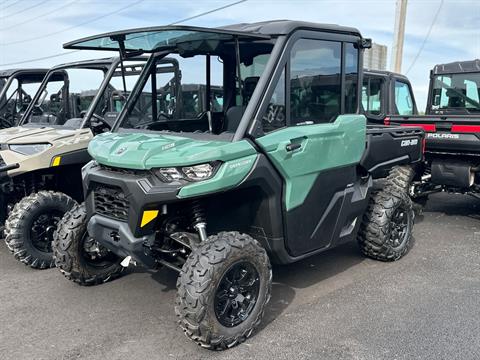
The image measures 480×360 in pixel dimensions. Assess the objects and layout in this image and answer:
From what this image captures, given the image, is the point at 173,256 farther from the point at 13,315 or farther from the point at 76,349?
the point at 13,315

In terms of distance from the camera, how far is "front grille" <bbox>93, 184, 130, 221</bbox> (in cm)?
375

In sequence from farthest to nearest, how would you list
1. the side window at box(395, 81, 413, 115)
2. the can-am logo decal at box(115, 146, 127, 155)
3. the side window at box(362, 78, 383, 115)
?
1. the side window at box(395, 81, 413, 115)
2. the side window at box(362, 78, 383, 115)
3. the can-am logo decal at box(115, 146, 127, 155)

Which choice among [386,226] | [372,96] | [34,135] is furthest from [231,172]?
[372,96]

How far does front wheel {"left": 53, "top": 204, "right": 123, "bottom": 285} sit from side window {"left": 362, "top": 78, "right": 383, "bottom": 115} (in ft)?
19.9

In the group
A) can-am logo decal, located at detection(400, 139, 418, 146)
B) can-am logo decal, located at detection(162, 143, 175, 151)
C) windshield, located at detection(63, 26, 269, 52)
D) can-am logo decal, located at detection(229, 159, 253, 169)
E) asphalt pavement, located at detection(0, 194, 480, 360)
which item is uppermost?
windshield, located at detection(63, 26, 269, 52)

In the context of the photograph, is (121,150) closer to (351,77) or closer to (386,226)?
(351,77)

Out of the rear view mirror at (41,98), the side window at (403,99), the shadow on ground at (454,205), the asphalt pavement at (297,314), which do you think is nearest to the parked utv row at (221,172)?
the asphalt pavement at (297,314)

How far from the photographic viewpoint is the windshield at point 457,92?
8.42 metres

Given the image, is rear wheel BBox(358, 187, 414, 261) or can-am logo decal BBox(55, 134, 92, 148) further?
can-am logo decal BBox(55, 134, 92, 148)

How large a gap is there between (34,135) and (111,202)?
2.53 metres

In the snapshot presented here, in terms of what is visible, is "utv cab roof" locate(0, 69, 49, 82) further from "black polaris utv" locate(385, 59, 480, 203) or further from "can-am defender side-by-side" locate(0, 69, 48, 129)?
"black polaris utv" locate(385, 59, 480, 203)

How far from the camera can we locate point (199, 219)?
3773 mm

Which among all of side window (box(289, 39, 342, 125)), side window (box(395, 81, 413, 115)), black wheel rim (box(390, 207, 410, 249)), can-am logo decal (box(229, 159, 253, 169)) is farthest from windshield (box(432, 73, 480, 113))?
can-am logo decal (box(229, 159, 253, 169))

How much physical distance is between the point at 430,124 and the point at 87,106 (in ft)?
15.4
